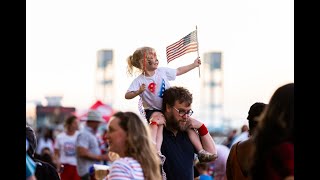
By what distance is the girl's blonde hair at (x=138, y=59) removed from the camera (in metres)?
9.49

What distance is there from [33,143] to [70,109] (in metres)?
32.6

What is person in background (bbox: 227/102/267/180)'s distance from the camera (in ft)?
27.5

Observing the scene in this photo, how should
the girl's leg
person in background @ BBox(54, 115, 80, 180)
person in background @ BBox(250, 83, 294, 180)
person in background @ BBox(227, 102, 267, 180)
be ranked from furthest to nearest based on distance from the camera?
1. person in background @ BBox(54, 115, 80, 180)
2. the girl's leg
3. person in background @ BBox(227, 102, 267, 180)
4. person in background @ BBox(250, 83, 294, 180)

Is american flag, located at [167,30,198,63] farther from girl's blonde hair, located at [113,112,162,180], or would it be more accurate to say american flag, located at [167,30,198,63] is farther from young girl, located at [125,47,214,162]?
girl's blonde hair, located at [113,112,162,180]

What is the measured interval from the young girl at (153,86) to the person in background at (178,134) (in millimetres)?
73

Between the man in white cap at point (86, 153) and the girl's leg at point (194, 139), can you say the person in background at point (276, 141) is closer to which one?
the girl's leg at point (194, 139)

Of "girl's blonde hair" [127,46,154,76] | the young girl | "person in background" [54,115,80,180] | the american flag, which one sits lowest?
"person in background" [54,115,80,180]

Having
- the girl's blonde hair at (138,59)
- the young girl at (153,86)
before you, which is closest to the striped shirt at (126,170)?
the young girl at (153,86)

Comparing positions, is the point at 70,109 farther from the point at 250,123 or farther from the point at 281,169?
the point at 281,169

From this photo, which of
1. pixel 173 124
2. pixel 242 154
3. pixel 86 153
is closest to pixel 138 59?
pixel 173 124

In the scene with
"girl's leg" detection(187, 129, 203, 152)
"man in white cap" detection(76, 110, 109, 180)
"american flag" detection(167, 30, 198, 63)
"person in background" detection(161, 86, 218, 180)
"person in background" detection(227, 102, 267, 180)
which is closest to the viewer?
"person in background" detection(227, 102, 267, 180)

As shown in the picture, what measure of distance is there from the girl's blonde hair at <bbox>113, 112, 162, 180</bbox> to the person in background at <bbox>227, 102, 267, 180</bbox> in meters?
1.79

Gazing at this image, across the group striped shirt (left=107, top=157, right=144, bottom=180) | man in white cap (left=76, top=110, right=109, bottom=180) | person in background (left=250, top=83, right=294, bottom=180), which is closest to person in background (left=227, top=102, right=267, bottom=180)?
striped shirt (left=107, top=157, right=144, bottom=180)
